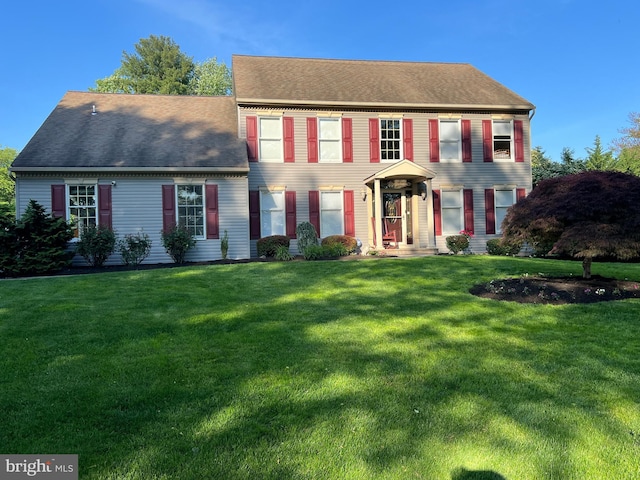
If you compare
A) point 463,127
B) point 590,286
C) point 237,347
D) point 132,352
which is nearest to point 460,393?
point 237,347

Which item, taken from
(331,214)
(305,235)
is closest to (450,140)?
(331,214)

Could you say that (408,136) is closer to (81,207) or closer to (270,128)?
(270,128)

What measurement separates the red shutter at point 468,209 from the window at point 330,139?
5194 mm

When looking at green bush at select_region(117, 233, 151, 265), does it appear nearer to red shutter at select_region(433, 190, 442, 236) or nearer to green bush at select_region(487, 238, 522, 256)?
red shutter at select_region(433, 190, 442, 236)

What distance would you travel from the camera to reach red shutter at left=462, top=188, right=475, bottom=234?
16.1 metres

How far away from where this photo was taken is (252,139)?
48.4 feet

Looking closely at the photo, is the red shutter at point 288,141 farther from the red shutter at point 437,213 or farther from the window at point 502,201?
the window at point 502,201

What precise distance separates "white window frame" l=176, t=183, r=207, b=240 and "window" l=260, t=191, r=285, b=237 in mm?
2090

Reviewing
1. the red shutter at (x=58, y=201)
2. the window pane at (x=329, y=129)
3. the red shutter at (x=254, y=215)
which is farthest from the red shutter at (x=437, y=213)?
the red shutter at (x=58, y=201)

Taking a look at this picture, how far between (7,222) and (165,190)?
4.33 metres

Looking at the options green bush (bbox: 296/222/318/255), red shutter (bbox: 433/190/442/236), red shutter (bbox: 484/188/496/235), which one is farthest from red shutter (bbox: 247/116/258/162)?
red shutter (bbox: 484/188/496/235)

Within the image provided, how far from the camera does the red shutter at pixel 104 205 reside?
13062mm

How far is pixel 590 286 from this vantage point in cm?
709

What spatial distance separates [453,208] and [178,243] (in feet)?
34.0
